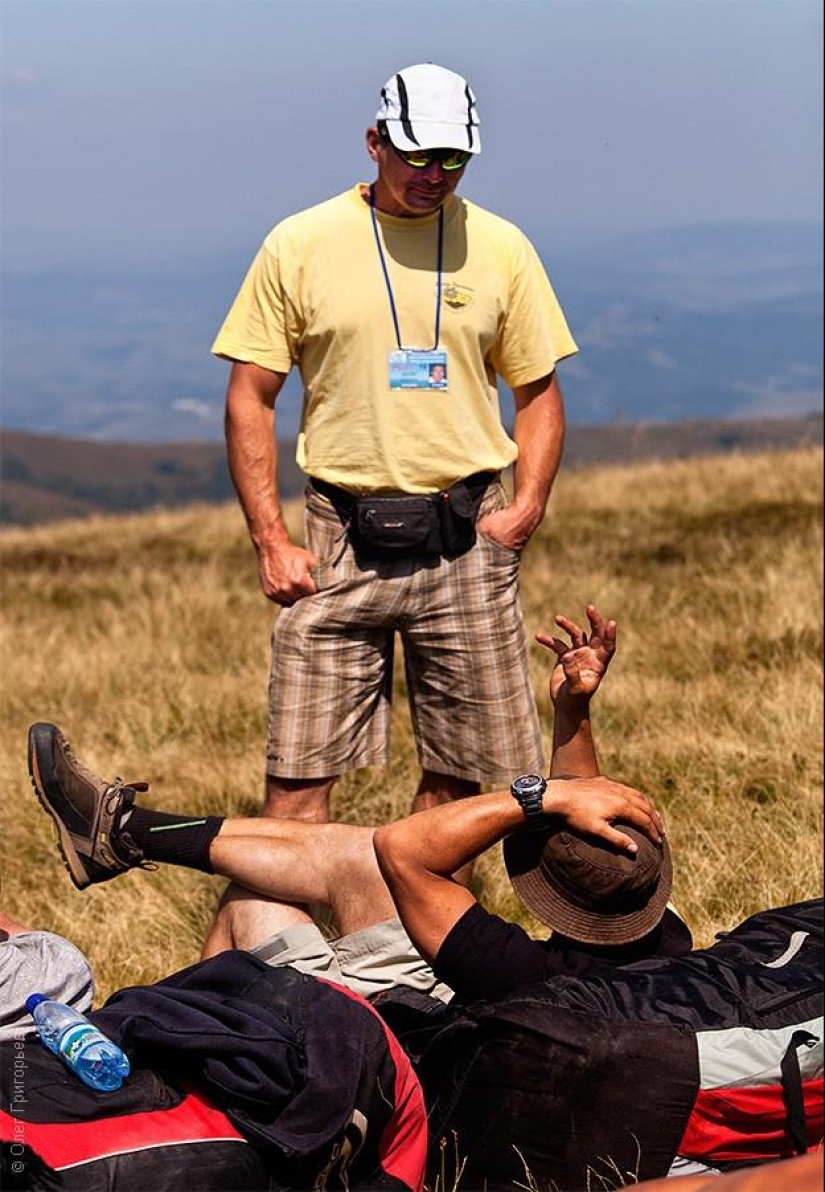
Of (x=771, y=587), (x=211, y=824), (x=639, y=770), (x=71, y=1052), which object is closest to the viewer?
(x=71, y=1052)

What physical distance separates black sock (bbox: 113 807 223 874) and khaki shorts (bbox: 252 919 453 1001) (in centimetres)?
40

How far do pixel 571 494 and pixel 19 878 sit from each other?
32.3 feet

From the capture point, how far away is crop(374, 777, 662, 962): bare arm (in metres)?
3.81

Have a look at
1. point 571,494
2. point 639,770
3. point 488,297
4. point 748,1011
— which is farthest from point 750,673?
point 571,494

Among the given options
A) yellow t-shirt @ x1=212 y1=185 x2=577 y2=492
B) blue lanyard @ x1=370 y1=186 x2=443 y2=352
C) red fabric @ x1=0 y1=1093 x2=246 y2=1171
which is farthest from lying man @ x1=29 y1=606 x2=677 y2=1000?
blue lanyard @ x1=370 y1=186 x2=443 y2=352

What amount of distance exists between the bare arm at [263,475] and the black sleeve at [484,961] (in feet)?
5.76

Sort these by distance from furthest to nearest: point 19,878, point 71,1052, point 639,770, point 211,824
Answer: point 639,770, point 19,878, point 211,824, point 71,1052

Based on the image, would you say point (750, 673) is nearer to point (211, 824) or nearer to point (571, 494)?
point (211, 824)

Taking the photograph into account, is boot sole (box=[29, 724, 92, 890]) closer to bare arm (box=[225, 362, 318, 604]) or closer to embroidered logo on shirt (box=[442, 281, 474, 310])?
bare arm (box=[225, 362, 318, 604])

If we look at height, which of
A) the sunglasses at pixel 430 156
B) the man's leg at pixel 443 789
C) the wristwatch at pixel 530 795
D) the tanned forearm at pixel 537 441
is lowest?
the man's leg at pixel 443 789

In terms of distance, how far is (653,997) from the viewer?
3633mm

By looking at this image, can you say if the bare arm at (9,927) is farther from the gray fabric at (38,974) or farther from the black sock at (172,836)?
the black sock at (172,836)

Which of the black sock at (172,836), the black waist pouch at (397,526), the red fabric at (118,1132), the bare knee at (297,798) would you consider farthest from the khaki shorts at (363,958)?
the black waist pouch at (397,526)

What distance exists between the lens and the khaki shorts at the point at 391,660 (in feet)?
17.1
